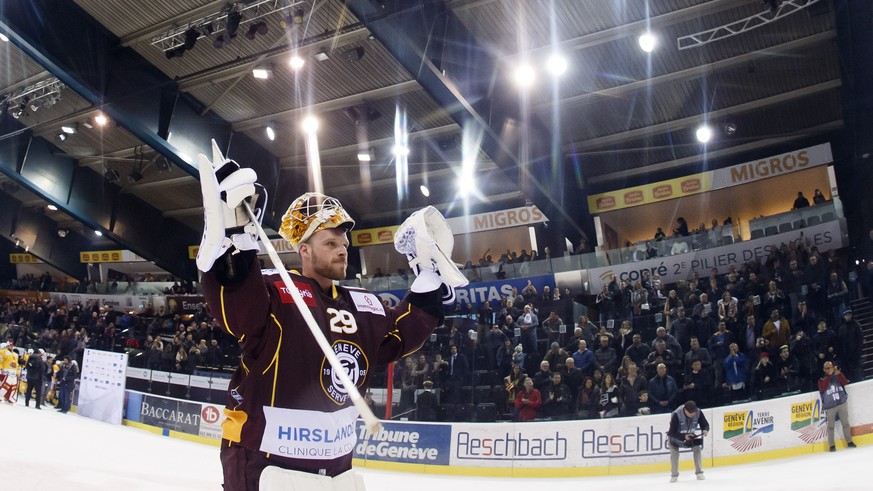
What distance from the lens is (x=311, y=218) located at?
275 centimetres

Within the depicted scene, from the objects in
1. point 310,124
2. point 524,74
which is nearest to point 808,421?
point 524,74

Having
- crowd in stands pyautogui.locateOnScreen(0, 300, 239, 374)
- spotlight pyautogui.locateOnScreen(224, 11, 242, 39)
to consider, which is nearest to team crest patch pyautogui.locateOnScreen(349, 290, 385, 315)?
spotlight pyautogui.locateOnScreen(224, 11, 242, 39)

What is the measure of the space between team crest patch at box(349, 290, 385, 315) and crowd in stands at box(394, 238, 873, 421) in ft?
27.4

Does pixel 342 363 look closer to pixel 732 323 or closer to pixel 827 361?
pixel 827 361

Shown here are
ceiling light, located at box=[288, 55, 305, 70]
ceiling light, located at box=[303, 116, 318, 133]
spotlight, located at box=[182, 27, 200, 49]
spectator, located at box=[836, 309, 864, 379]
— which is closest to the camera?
spectator, located at box=[836, 309, 864, 379]

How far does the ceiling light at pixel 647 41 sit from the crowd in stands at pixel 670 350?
442 centimetres

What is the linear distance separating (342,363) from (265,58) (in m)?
13.8

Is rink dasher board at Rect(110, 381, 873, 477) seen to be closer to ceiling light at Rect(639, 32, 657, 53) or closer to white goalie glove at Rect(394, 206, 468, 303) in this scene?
ceiling light at Rect(639, 32, 657, 53)

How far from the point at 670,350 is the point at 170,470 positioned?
7386mm

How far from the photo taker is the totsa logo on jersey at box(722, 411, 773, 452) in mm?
10102

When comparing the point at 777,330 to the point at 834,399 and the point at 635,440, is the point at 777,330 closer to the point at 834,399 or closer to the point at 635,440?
the point at 834,399

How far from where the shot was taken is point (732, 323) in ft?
38.5

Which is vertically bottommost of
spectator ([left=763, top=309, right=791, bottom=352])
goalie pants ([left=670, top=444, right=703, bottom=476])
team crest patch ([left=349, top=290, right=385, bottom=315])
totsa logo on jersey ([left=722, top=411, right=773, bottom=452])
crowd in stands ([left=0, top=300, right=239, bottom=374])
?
goalie pants ([left=670, top=444, right=703, bottom=476])

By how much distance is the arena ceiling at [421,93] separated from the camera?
13281mm
